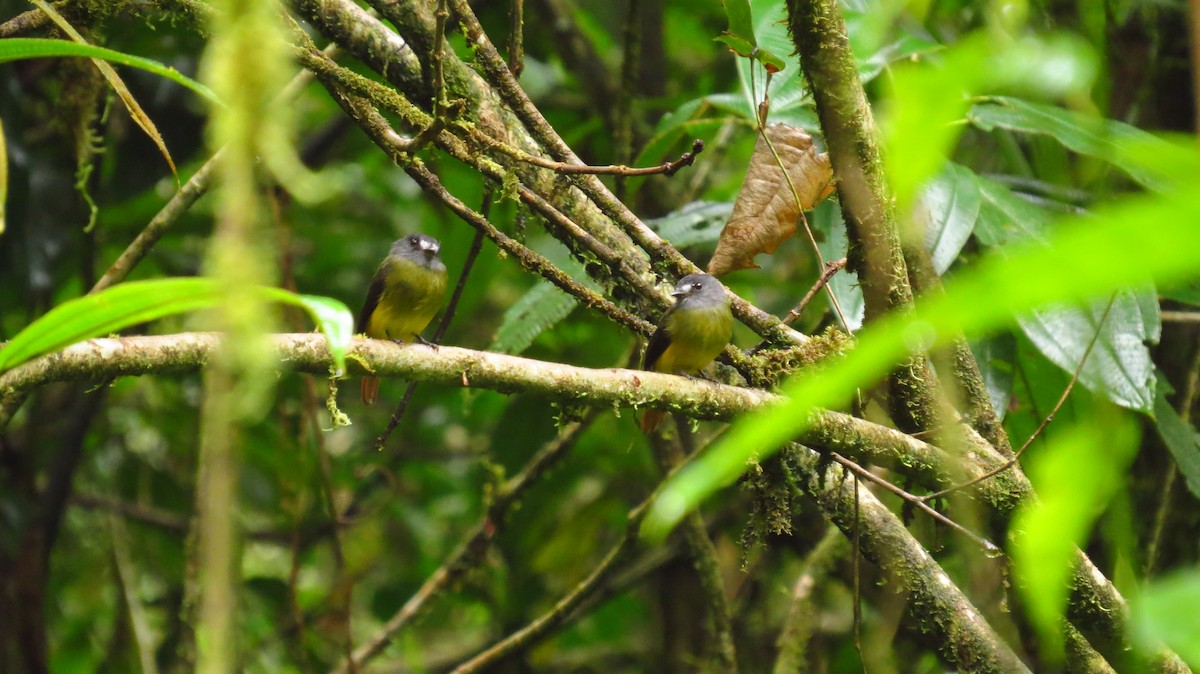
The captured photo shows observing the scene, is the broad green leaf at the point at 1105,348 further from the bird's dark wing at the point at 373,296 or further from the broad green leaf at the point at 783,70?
the bird's dark wing at the point at 373,296

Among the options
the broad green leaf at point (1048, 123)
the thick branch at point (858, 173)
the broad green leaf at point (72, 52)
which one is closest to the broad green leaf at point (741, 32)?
the thick branch at point (858, 173)

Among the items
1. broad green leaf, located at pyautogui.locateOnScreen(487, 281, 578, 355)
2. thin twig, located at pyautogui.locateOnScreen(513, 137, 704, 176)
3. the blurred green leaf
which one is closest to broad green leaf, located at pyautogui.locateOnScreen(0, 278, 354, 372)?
thin twig, located at pyautogui.locateOnScreen(513, 137, 704, 176)

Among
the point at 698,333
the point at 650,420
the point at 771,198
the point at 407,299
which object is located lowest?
the point at 650,420

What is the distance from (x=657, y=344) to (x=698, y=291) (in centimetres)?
20

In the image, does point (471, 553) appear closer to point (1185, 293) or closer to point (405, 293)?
point (405, 293)

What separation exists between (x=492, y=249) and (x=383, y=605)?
1.92m

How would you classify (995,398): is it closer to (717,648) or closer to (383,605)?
(717,648)

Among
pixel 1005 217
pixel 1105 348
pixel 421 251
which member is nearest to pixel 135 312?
pixel 1105 348

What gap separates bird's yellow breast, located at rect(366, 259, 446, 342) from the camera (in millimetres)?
4160

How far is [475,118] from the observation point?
267 centimetres

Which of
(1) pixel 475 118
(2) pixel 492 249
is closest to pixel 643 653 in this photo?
(2) pixel 492 249

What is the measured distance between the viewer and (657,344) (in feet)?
9.64

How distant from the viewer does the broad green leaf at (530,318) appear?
3.34 meters

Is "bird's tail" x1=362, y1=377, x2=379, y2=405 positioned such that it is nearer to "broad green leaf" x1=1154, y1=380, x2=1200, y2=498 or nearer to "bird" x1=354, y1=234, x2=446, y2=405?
"bird" x1=354, y1=234, x2=446, y2=405
